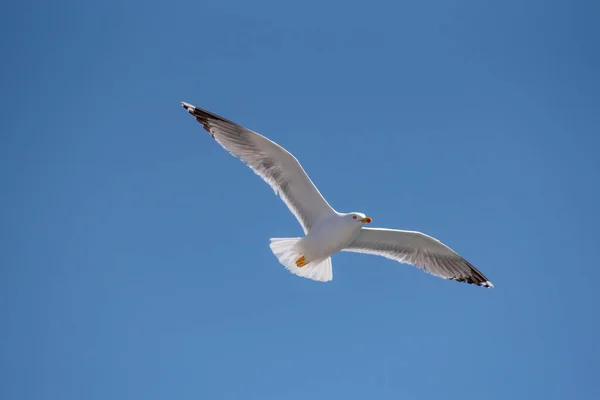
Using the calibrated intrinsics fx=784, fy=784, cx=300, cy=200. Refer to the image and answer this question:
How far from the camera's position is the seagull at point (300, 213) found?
10.3 m

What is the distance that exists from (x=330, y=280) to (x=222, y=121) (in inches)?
102

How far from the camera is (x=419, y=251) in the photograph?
444 inches

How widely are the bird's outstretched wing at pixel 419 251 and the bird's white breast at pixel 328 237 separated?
0.57 metres

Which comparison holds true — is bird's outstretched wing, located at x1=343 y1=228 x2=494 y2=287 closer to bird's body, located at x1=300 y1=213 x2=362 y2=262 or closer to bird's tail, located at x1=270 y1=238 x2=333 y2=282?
bird's body, located at x1=300 y1=213 x2=362 y2=262

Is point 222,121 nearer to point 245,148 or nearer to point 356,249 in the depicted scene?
point 245,148

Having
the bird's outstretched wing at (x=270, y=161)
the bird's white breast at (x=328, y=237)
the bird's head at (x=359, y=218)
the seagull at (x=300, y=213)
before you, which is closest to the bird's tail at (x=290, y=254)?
the seagull at (x=300, y=213)

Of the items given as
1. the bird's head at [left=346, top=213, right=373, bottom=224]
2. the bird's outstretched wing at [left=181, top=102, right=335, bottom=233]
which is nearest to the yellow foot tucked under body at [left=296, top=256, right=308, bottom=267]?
the bird's outstretched wing at [left=181, top=102, right=335, bottom=233]

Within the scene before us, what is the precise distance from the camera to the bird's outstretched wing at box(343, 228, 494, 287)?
36.0ft

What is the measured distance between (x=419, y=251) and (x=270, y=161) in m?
2.59

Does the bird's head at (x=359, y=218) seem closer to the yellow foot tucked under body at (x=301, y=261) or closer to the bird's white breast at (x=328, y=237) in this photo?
the bird's white breast at (x=328, y=237)

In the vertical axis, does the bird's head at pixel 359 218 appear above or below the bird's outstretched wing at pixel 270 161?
below

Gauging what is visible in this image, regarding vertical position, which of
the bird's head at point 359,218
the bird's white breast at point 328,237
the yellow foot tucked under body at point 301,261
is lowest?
the yellow foot tucked under body at point 301,261

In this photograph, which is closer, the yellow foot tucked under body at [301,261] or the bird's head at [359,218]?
the bird's head at [359,218]

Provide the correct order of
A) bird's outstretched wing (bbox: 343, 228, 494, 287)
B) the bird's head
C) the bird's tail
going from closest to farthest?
the bird's head < the bird's tail < bird's outstretched wing (bbox: 343, 228, 494, 287)
